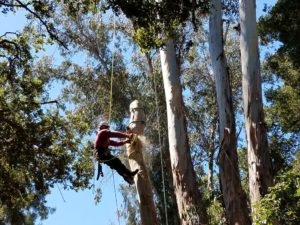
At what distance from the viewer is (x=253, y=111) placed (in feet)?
26.9

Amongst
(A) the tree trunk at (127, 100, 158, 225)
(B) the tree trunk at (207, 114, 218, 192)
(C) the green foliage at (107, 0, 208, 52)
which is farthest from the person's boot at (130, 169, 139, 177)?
(B) the tree trunk at (207, 114, 218, 192)

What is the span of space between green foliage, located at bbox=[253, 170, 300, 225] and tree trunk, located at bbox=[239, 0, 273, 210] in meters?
1.34

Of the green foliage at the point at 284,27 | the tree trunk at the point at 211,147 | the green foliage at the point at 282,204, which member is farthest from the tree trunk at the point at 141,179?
the tree trunk at the point at 211,147

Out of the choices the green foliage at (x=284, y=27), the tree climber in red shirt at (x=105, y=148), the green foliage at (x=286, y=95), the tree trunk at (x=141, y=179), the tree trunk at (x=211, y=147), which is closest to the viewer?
the tree trunk at (x=141, y=179)

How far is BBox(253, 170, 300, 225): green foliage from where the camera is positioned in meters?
5.95

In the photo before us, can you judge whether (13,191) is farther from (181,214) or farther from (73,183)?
(181,214)

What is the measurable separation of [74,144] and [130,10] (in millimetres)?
4827

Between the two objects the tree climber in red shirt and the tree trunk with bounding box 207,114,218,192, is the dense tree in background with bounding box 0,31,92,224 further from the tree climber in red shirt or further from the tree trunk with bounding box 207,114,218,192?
the tree trunk with bounding box 207,114,218,192

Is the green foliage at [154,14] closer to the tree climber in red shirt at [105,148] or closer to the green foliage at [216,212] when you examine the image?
the tree climber in red shirt at [105,148]

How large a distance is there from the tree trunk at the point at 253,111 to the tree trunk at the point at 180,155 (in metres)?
0.88

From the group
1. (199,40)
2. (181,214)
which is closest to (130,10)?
(181,214)

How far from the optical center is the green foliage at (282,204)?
5.95 metres

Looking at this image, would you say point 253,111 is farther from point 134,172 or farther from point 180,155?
point 134,172

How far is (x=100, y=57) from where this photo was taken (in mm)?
17062
